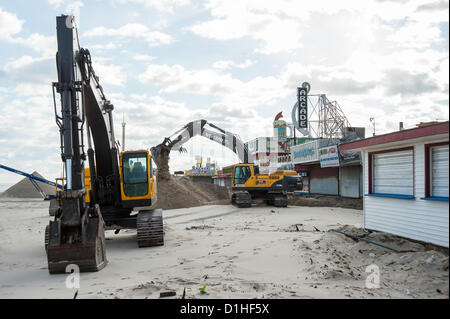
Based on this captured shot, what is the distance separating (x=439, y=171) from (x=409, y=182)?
1.25 m

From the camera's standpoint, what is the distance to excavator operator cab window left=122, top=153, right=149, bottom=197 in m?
11.7

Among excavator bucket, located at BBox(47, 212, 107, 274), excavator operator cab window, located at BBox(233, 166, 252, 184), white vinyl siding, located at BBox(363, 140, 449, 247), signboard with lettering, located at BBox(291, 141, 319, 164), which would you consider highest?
signboard with lettering, located at BBox(291, 141, 319, 164)

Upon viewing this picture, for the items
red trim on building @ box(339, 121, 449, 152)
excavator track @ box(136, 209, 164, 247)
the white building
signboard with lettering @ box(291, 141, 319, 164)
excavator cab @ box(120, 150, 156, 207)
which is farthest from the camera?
signboard with lettering @ box(291, 141, 319, 164)

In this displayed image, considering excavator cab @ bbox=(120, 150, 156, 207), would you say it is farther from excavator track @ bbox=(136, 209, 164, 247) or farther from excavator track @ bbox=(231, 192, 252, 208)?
excavator track @ bbox=(231, 192, 252, 208)

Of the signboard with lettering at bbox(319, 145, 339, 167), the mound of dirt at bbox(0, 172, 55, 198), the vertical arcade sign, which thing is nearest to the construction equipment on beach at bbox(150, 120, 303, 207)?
the signboard with lettering at bbox(319, 145, 339, 167)

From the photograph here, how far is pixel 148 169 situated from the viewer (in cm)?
1189

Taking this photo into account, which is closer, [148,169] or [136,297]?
[136,297]

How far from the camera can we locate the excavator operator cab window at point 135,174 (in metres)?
11.7

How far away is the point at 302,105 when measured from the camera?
36.2 metres

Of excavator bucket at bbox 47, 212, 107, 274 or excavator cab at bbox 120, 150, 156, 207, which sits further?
excavator cab at bbox 120, 150, 156, 207

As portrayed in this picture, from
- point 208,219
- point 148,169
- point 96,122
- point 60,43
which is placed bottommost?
point 208,219

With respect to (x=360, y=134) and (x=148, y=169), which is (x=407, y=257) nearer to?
(x=148, y=169)
